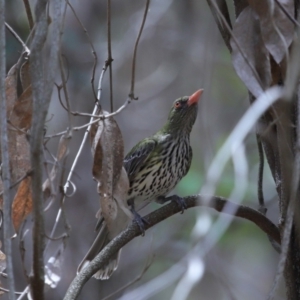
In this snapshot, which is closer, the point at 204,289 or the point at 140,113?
the point at 140,113

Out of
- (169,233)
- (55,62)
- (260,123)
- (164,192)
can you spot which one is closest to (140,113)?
(169,233)

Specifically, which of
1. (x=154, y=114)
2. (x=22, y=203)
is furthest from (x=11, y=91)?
(x=154, y=114)

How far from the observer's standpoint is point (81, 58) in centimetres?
512

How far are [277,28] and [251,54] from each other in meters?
0.11

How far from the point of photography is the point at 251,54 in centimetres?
151

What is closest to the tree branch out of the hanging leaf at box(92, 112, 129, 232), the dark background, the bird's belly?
the hanging leaf at box(92, 112, 129, 232)

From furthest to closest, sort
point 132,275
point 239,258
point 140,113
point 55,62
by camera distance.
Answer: point 239,258 → point 140,113 → point 132,275 → point 55,62

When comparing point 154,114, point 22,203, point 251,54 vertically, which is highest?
point 251,54

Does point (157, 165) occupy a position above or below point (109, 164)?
below

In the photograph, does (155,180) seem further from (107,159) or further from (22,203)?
(22,203)

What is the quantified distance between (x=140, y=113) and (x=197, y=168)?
0.94 m

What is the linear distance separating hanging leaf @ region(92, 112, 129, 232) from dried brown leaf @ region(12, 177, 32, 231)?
0.61 feet

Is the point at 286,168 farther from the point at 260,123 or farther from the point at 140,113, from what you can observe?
the point at 140,113

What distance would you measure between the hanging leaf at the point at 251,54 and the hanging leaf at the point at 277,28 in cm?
4
